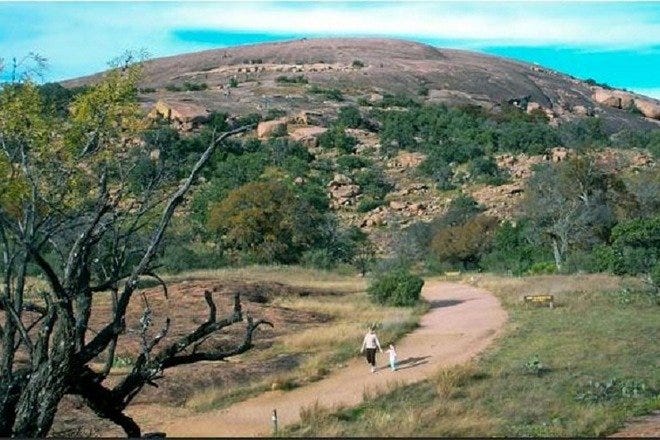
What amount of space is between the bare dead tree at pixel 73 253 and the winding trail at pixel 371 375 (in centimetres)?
350

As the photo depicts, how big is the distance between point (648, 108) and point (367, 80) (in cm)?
2760

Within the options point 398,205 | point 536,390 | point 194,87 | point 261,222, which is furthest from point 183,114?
point 536,390

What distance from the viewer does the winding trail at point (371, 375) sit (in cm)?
1078

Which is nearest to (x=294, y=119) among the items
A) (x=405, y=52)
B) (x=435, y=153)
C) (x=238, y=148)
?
(x=238, y=148)

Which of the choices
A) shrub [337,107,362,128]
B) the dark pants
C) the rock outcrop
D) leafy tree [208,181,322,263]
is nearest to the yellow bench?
the dark pants

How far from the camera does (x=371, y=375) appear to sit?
13609 mm

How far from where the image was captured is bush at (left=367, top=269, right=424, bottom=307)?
23.0 metres

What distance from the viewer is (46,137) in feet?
25.7

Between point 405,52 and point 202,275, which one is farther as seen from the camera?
point 405,52

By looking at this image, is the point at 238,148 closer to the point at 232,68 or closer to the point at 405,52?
the point at 232,68

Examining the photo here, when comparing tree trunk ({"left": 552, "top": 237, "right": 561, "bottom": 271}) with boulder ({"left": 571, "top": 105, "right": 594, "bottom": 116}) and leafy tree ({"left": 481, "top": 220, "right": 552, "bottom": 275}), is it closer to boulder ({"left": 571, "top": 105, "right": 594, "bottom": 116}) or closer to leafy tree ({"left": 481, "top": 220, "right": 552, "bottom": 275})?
leafy tree ({"left": 481, "top": 220, "right": 552, "bottom": 275})

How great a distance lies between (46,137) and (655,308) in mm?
14438

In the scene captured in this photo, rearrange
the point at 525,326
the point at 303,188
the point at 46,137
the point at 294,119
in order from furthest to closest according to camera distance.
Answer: the point at 294,119, the point at 303,188, the point at 525,326, the point at 46,137

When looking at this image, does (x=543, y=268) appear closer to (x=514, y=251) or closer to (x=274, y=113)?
(x=514, y=251)
